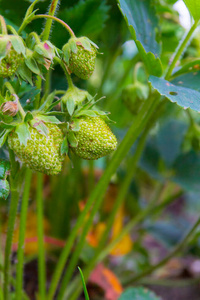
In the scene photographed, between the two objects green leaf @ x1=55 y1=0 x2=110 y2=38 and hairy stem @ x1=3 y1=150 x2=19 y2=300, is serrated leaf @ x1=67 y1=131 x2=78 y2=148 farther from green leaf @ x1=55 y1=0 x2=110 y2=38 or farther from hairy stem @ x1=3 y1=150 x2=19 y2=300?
green leaf @ x1=55 y1=0 x2=110 y2=38

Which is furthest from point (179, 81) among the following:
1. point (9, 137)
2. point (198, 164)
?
point (198, 164)

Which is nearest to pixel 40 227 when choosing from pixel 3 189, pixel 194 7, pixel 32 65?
pixel 3 189

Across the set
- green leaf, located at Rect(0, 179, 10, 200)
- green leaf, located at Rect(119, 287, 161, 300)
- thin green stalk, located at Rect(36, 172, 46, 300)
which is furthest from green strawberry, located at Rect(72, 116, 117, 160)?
green leaf, located at Rect(119, 287, 161, 300)

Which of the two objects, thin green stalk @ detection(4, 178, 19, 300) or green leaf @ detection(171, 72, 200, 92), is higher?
green leaf @ detection(171, 72, 200, 92)

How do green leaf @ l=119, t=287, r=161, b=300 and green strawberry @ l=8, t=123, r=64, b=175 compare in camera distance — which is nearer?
green strawberry @ l=8, t=123, r=64, b=175

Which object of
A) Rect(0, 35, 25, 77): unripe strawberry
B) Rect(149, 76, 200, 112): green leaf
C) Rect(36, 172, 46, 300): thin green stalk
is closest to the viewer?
Rect(0, 35, 25, 77): unripe strawberry

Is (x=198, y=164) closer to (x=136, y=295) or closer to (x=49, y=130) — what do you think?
(x=136, y=295)

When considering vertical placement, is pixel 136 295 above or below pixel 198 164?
below

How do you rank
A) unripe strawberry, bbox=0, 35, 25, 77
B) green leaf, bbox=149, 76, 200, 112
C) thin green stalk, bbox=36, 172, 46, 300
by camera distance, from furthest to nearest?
thin green stalk, bbox=36, 172, 46, 300 < green leaf, bbox=149, 76, 200, 112 < unripe strawberry, bbox=0, 35, 25, 77
